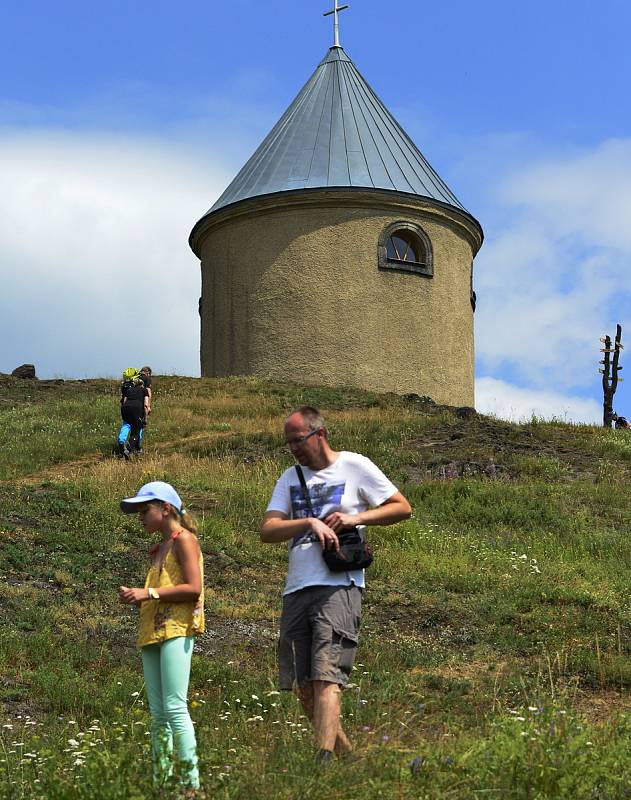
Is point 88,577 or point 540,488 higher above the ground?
point 540,488

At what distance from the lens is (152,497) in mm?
5734

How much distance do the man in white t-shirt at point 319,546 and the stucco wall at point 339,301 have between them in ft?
70.4

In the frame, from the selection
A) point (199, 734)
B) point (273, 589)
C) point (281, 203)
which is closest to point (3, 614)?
point (273, 589)

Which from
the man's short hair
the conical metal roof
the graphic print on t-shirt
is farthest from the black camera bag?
the conical metal roof

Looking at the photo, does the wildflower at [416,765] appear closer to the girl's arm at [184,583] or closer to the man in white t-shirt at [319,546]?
the man in white t-shirt at [319,546]

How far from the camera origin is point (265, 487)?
1549 cm

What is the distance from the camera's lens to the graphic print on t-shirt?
5.97m

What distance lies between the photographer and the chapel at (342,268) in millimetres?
27719

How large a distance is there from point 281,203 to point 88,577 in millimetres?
18201

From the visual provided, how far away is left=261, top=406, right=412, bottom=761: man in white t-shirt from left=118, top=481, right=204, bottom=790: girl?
45 centimetres

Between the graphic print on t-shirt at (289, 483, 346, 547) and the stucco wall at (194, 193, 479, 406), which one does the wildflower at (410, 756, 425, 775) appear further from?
the stucco wall at (194, 193, 479, 406)

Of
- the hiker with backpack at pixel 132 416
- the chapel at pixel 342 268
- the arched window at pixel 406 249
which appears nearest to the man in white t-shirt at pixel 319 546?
the hiker with backpack at pixel 132 416

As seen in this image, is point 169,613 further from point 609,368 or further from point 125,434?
point 609,368

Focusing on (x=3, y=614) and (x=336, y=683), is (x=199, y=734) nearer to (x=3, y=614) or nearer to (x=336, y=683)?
(x=336, y=683)
